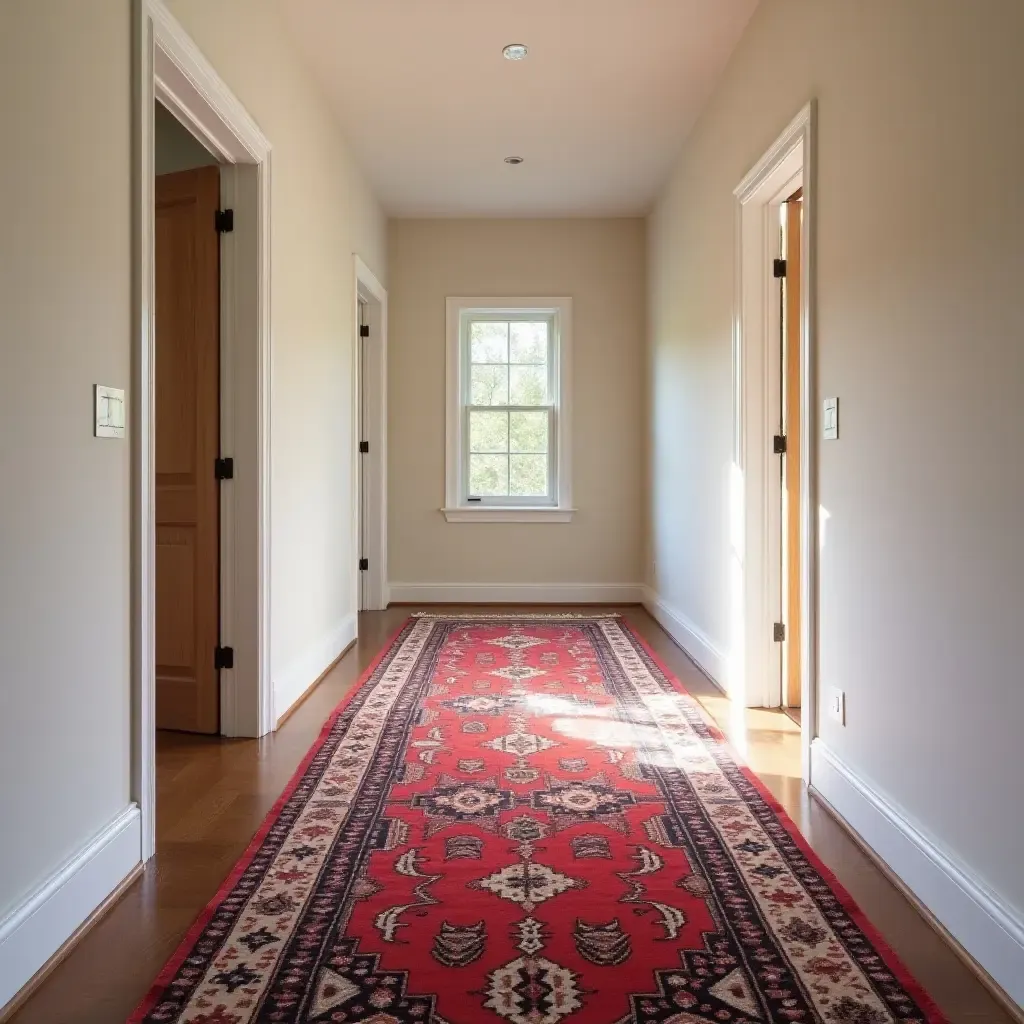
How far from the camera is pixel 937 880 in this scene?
2.03m

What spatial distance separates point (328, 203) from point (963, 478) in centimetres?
368

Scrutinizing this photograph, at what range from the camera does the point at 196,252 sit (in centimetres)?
347

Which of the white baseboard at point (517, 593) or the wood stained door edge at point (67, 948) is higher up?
the white baseboard at point (517, 593)

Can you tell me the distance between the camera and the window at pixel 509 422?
6.98 m

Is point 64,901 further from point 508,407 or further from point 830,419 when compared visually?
point 508,407

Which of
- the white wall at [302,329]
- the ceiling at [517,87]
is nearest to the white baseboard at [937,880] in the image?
the white wall at [302,329]

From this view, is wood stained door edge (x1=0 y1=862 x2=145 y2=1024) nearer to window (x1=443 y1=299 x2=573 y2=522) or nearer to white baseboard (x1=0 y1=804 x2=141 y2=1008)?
white baseboard (x1=0 y1=804 x2=141 y2=1008)

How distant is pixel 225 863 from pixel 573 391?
16.8 ft

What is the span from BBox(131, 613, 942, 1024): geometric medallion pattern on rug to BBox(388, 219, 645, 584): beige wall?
11.3 ft

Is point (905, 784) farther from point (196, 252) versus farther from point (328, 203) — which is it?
point (328, 203)

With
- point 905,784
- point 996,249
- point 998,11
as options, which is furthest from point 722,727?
point 998,11

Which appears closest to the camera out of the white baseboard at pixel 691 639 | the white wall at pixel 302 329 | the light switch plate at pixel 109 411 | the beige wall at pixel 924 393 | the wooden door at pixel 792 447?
the beige wall at pixel 924 393

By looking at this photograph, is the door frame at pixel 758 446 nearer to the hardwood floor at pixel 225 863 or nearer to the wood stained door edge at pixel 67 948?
the hardwood floor at pixel 225 863

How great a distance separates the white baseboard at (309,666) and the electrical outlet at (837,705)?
83.4 inches
